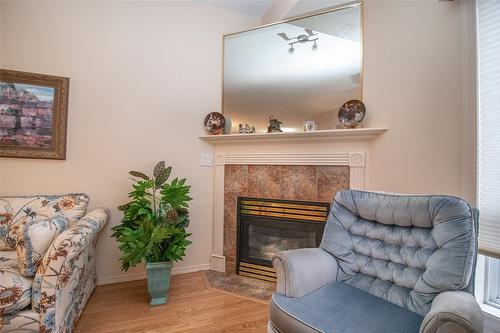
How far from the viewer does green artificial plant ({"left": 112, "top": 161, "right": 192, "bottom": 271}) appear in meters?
1.83

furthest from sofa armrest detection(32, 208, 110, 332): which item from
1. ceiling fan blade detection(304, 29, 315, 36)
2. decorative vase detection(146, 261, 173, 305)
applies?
ceiling fan blade detection(304, 29, 315, 36)

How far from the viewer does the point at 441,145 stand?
60.7 inches

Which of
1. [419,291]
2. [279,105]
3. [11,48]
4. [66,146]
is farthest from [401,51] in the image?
[11,48]

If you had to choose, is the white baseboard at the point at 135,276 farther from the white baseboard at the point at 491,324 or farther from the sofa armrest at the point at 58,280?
the white baseboard at the point at 491,324

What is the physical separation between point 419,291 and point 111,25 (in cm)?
305

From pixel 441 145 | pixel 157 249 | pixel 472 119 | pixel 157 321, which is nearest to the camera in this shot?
pixel 472 119

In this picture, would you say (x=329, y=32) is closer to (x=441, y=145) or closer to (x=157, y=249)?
(x=441, y=145)

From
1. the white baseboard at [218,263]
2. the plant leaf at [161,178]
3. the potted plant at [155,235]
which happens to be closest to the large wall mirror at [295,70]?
the plant leaf at [161,178]

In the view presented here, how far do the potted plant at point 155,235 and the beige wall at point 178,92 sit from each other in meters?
0.50

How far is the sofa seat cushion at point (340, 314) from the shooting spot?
3.22 ft

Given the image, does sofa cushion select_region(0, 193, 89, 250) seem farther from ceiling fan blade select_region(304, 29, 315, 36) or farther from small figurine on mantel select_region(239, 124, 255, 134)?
ceiling fan blade select_region(304, 29, 315, 36)

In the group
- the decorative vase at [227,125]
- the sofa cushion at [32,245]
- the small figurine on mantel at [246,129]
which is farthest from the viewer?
the decorative vase at [227,125]

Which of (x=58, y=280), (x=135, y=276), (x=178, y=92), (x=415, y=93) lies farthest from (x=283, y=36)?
(x=135, y=276)

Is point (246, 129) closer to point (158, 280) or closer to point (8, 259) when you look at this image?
point (158, 280)
